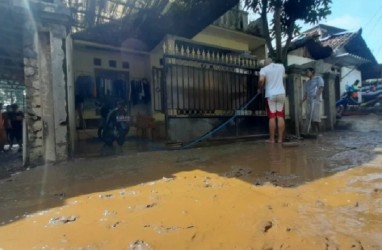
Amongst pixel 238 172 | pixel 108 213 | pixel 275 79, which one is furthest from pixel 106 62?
pixel 108 213

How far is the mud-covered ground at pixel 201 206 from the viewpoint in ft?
5.98

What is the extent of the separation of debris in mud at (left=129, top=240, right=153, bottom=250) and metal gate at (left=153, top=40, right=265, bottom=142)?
4.18 meters

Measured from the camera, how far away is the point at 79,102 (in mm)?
9148

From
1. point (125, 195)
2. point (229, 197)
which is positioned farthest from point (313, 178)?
point (125, 195)

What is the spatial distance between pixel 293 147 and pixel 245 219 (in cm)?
377

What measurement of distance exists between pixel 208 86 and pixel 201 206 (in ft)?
14.9

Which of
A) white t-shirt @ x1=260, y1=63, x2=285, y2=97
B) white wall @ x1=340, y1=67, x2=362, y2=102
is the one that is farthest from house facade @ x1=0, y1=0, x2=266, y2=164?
white wall @ x1=340, y1=67, x2=362, y2=102

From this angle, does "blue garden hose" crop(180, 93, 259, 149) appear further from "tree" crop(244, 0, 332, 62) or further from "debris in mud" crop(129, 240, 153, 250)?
"debris in mud" crop(129, 240, 153, 250)

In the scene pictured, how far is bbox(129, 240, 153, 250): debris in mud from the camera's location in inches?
68.6

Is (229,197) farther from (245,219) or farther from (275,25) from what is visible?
(275,25)

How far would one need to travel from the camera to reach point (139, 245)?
69.8 inches

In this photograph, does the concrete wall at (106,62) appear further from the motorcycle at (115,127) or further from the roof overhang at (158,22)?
the motorcycle at (115,127)

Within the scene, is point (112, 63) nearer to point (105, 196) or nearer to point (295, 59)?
point (105, 196)

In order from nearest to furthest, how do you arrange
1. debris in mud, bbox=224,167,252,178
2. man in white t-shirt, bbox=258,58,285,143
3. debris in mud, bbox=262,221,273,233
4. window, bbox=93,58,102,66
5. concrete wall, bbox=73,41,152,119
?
debris in mud, bbox=262,221,273,233, debris in mud, bbox=224,167,252,178, man in white t-shirt, bbox=258,58,285,143, concrete wall, bbox=73,41,152,119, window, bbox=93,58,102,66
